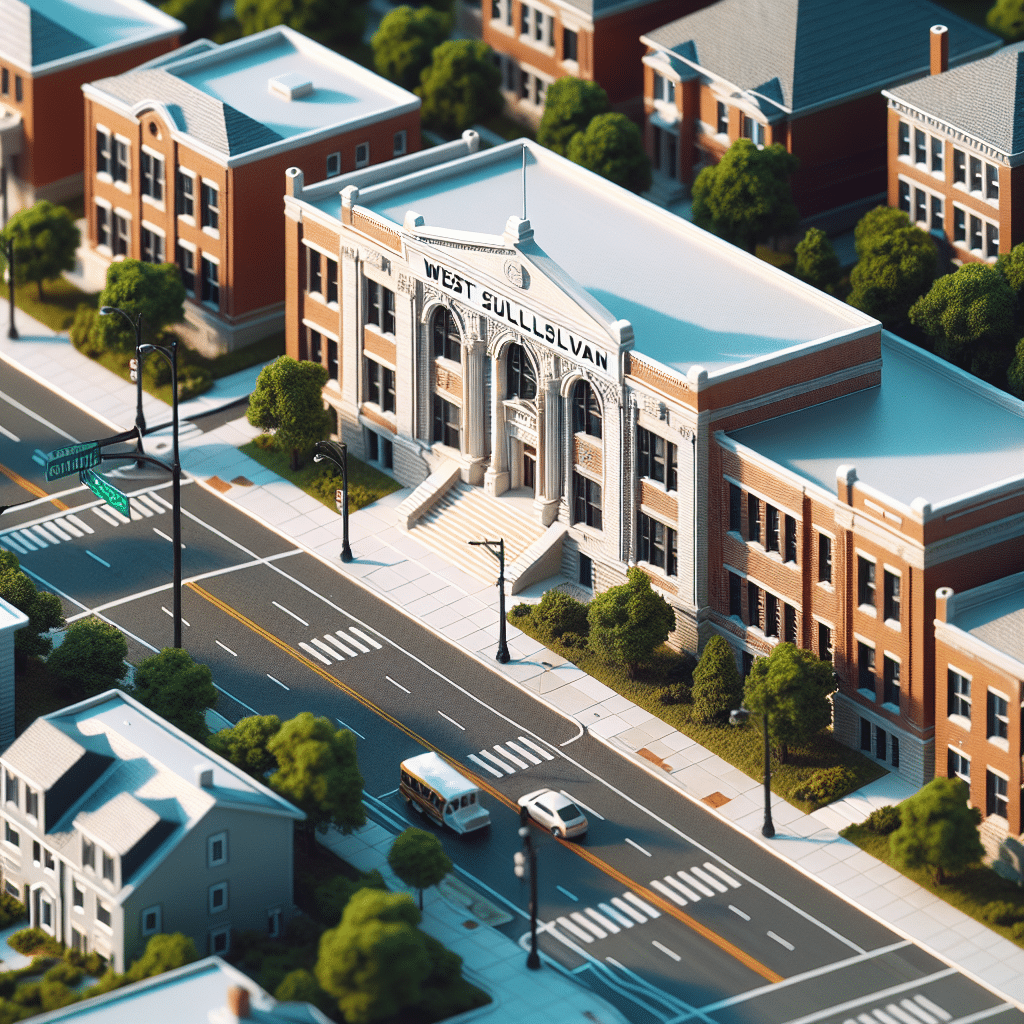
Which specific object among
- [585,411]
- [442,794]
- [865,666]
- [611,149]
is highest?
[611,149]

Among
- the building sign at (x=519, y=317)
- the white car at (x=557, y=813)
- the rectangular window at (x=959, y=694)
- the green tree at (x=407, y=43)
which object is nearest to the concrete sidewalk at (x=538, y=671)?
the white car at (x=557, y=813)

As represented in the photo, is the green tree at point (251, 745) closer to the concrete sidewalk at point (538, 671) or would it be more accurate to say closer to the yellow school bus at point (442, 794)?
the yellow school bus at point (442, 794)

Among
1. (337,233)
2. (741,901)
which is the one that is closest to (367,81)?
(337,233)

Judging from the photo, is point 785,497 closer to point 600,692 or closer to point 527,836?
A: point 600,692


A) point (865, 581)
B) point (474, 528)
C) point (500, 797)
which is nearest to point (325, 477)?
point (474, 528)

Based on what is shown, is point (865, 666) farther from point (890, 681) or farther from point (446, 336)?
point (446, 336)

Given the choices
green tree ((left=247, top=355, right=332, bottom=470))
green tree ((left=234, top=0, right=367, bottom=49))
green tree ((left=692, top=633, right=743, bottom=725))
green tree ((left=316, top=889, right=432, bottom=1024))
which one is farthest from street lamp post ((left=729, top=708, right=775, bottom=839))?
green tree ((left=234, top=0, right=367, bottom=49))
